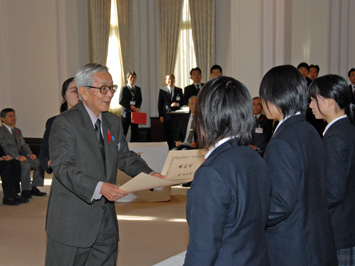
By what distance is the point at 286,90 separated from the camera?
Result: 2.03 meters

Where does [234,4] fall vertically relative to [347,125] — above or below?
above

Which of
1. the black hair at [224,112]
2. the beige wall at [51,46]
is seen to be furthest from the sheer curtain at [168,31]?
the black hair at [224,112]

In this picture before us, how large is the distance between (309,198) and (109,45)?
11.1 metres

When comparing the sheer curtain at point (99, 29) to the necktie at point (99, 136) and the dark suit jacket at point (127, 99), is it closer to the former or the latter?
the dark suit jacket at point (127, 99)

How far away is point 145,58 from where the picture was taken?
12.8 metres

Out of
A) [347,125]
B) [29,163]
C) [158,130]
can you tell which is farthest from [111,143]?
[158,130]

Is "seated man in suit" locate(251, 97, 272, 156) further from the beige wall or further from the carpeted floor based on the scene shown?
the beige wall

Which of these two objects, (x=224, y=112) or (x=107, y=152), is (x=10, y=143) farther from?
(x=224, y=112)

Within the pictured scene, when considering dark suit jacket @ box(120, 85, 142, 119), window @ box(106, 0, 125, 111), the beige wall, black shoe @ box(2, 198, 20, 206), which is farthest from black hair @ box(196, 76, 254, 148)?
window @ box(106, 0, 125, 111)

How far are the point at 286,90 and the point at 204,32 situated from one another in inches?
418

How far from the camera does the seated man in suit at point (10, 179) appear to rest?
6.88 m

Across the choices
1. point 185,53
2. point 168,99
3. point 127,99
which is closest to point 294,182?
point 168,99

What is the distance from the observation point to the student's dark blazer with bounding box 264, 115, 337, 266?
1928mm

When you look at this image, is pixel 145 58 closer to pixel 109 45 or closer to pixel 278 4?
pixel 109 45
